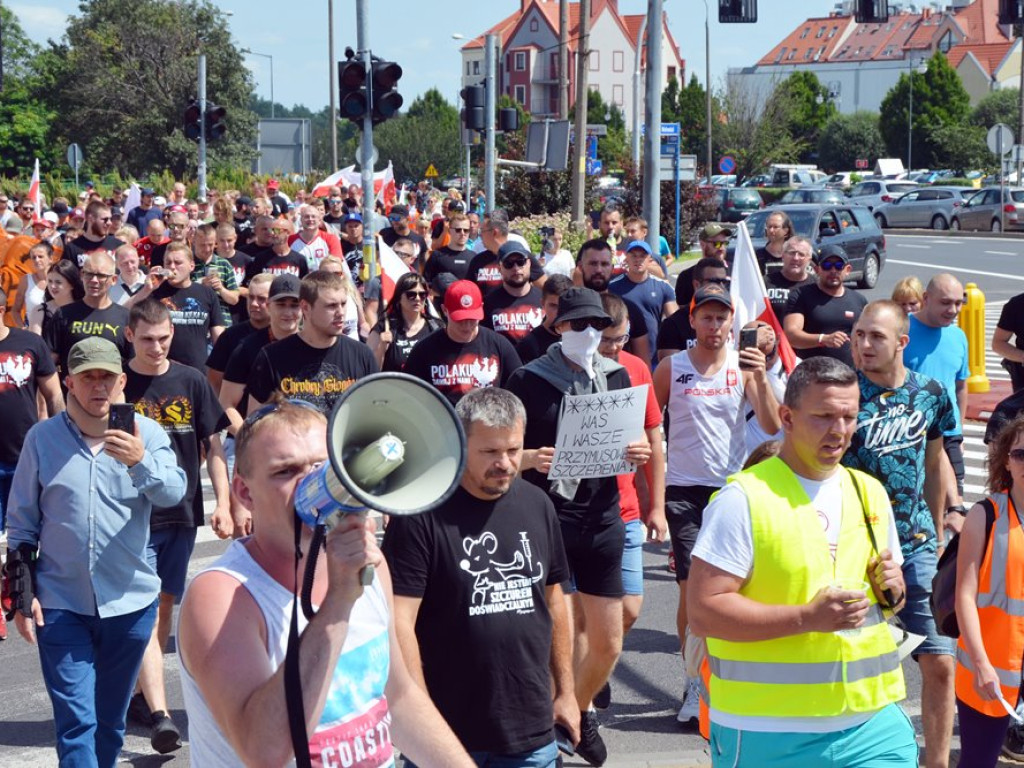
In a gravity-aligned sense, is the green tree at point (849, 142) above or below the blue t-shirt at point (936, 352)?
above

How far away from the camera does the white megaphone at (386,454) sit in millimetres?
2434

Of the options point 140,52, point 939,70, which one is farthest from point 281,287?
point 939,70

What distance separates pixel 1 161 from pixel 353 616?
77.4m

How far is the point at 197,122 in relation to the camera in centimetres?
2380

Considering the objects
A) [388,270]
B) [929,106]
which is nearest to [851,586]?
[388,270]

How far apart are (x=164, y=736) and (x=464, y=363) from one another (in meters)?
2.69

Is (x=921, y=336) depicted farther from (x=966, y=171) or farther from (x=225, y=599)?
(x=966, y=171)

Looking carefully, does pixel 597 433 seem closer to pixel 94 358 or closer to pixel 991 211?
pixel 94 358

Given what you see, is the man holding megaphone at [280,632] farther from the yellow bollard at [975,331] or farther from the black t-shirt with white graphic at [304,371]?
the yellow bollard at [975,331]

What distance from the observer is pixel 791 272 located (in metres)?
10.4

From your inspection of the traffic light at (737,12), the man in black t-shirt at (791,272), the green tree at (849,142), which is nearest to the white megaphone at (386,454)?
the man in black t-shirt at (791,272)

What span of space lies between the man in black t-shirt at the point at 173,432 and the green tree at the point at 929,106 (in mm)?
82365

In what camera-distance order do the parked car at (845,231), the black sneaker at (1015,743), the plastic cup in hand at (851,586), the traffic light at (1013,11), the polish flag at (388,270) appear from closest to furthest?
1. the plastic cup in hand at (851,586)
2. the black sneaker at (1015,743)
3. the polish flag at (388,270)
4. the traffic light at (1013,11)
5. the parked car at (845,231)

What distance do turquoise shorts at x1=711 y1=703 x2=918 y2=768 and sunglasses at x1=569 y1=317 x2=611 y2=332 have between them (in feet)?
8.67
